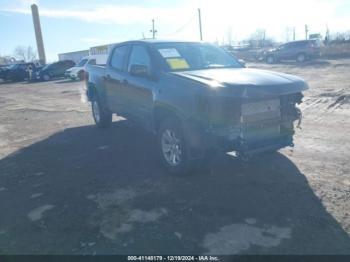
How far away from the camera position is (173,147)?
17.1ft

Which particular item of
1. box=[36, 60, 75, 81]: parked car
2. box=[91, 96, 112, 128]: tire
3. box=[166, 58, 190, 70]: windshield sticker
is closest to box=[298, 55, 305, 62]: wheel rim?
box=[36, 60, 75, 81]: parked car

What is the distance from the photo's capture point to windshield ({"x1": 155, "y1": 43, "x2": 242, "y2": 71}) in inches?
222

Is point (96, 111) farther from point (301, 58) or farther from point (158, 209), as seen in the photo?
point (301, 58)

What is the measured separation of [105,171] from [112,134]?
261cm

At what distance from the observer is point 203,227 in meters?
3.75

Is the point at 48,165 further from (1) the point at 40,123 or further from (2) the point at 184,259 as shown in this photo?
(1) the point at 40,123

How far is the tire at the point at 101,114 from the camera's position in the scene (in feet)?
27.3

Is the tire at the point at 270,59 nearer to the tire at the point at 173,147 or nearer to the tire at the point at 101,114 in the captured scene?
the tire at the point at 101,114

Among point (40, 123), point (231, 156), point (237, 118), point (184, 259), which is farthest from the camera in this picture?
point (40, 123)

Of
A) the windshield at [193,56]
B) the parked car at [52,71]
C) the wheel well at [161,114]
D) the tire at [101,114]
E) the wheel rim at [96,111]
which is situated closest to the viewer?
the wheel well at [161,114]

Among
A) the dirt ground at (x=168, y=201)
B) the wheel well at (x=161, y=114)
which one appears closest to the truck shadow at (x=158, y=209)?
the dirt ground at (x=168, y=201)

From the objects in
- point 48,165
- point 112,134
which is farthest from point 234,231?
point 112,134

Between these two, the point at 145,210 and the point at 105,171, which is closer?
the point at 145,210

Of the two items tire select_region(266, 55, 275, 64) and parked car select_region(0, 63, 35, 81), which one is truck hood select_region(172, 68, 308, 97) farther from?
parked car select_region(0, 63, 35, 81)
